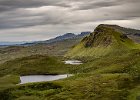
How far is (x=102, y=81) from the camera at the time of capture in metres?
119

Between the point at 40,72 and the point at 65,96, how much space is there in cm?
9092

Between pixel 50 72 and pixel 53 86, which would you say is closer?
pixel 53 86

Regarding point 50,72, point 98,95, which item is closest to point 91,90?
point 98,95

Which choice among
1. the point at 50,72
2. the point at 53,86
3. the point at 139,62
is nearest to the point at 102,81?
the point at 53,86

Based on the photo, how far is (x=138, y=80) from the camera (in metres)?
116

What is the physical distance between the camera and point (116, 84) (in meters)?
113

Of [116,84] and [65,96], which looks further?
[116,84]

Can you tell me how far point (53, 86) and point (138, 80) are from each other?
96.3ft

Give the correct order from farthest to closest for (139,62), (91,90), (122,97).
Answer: (139,62) < (91,90) < (122,97)

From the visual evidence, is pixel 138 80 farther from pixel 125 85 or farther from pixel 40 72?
pixel 40 72

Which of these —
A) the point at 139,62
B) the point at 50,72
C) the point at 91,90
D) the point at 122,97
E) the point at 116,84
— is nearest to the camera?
the point at 122,97

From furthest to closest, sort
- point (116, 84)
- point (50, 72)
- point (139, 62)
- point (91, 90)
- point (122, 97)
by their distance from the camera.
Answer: point (50, 72) → point (139, 62) → point (116, 84) → point (91, 90) → point (122, 97)

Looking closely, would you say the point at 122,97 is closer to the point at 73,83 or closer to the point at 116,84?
the point at 116,84

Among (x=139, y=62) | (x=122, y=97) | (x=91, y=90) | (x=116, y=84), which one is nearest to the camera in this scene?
(x=122, y=97)
